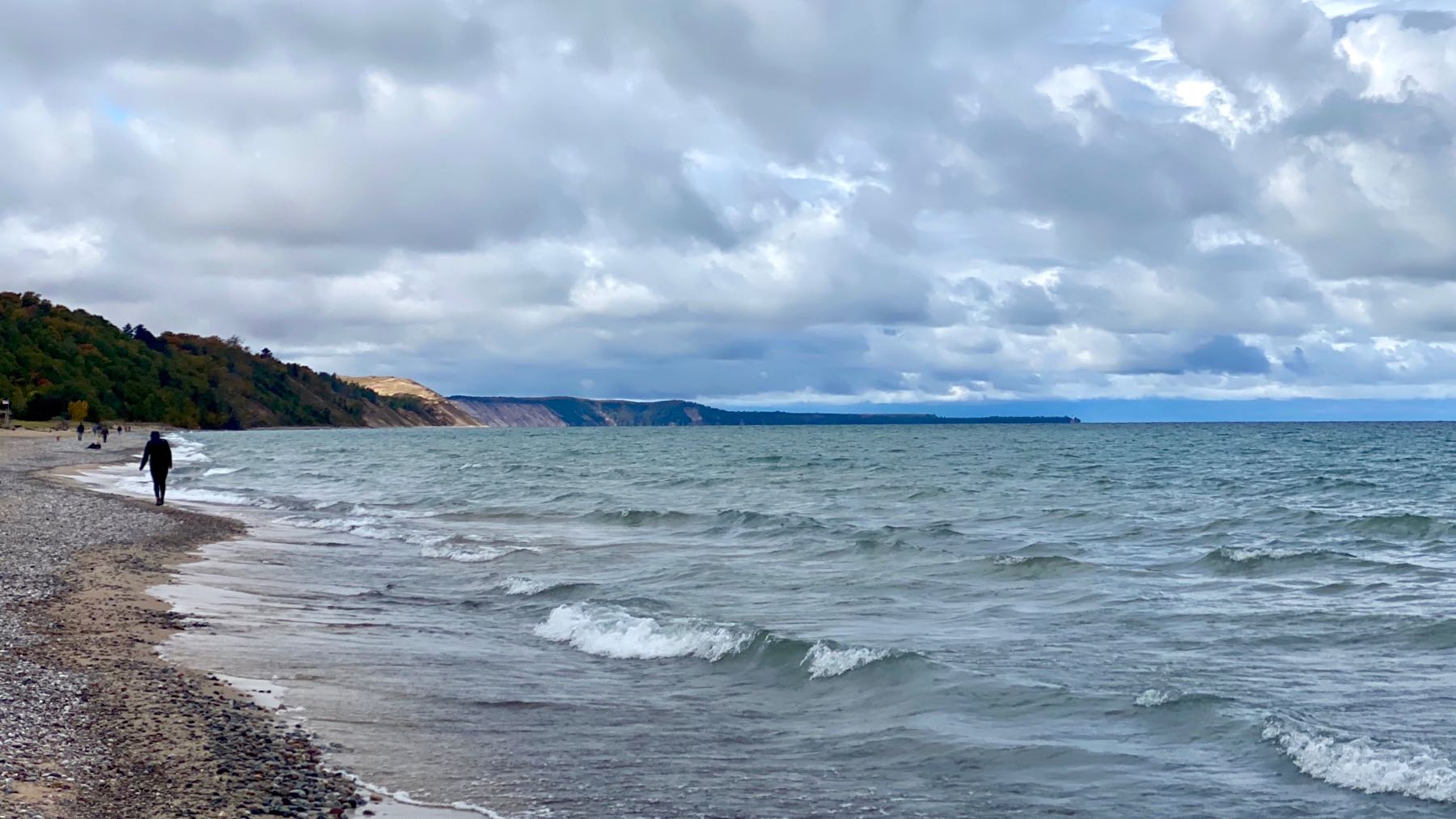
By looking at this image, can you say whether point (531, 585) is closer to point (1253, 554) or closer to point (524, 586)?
point (524, 586)

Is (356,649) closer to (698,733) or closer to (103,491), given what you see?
(698,733)

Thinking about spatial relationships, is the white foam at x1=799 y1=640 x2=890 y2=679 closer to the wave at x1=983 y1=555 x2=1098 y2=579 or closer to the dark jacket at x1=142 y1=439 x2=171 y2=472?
the wave at x1=983 y1=555 x2=1098 y2=579

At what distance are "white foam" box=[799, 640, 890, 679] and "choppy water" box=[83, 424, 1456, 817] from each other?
54 millimetres

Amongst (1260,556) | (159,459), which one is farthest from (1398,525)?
(159,459)

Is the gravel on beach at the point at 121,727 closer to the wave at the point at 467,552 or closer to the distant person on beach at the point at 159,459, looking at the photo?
the wave at the point at 467,552

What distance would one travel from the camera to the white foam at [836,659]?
13.7 meters

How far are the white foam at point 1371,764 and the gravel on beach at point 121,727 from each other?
7600 millimetres

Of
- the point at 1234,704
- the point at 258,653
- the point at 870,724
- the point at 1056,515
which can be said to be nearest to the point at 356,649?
the point at 258,653

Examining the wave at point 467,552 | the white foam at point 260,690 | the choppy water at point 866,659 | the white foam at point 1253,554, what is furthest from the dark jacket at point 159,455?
the white foam at point 1253,554

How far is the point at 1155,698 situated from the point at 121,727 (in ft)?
31.2

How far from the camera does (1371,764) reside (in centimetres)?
956

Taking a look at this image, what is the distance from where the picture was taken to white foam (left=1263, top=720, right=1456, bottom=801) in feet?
30.0

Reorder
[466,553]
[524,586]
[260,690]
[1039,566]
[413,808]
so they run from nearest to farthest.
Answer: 1. [413,808]
2. [260,690]
3. [524,586]
4. [1039,566]
5. [466,553]

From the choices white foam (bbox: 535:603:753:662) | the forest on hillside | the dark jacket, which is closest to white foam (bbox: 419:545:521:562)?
white foam (bbox: 535:603:753:662)
